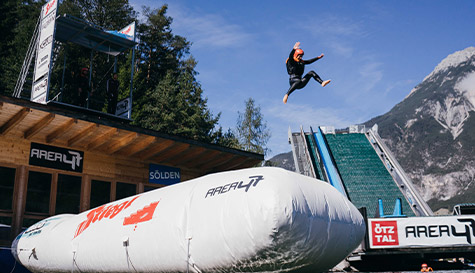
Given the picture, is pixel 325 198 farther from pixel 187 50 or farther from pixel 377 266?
pixel 187 50

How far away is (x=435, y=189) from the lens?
130750 millimetres

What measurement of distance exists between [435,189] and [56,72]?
120509 mm

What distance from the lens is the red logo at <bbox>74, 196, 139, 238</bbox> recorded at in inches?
289

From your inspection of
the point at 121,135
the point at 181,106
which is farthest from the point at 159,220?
the point at 181,106

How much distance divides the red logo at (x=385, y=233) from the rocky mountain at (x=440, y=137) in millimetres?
103069

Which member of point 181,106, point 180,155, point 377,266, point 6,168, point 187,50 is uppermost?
point 187,50

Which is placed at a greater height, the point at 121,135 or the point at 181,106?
the point at 181,106

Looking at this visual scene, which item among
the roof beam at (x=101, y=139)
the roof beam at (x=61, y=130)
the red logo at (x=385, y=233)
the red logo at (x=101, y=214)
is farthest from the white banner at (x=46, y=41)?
the red logo at (x=385, y=233)

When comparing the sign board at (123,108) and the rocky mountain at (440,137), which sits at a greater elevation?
the rocky mountain at (440,137)

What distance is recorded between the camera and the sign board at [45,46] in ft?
45.7

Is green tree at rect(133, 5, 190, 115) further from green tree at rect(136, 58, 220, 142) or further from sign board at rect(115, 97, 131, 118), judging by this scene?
sign board at rect(115, 97, 131, 118)

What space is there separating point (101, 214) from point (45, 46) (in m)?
8.83

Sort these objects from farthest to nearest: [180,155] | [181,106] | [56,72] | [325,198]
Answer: [181,106] → [56,72] → [180,155] → [325,198]

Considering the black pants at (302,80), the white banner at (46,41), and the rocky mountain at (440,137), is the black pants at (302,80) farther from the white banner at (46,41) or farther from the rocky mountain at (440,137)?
the rocky mountain at (440,137)
